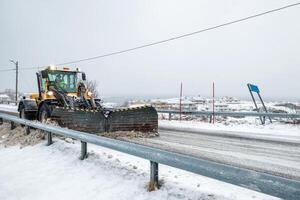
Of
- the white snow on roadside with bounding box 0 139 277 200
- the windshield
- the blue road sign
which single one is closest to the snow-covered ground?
the white snow on roadside with bounding box 0 139 277 200

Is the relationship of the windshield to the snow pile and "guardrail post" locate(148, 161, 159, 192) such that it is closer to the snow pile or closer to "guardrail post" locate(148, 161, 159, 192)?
the snow pile

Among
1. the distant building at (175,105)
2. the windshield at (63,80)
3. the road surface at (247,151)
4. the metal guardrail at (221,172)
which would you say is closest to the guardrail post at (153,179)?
the metal guardrail at (221,172)

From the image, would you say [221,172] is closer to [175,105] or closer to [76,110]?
[76,110]

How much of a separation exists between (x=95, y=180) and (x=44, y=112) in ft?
24.8

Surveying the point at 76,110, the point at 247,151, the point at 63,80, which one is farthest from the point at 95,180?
the point at 63,80

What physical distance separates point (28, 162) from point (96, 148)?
1621mm

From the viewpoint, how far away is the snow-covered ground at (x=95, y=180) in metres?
4.67

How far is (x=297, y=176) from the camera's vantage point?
5.61m

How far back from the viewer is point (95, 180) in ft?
18.4

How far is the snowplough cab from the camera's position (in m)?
9.89

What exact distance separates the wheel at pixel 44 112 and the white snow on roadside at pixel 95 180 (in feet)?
13.8

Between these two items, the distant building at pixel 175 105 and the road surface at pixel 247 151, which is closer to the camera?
the road surface at pixel 247 151

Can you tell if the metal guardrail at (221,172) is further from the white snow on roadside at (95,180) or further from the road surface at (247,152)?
the road surface at (247,152)

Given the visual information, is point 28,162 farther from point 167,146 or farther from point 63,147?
point 167,146
